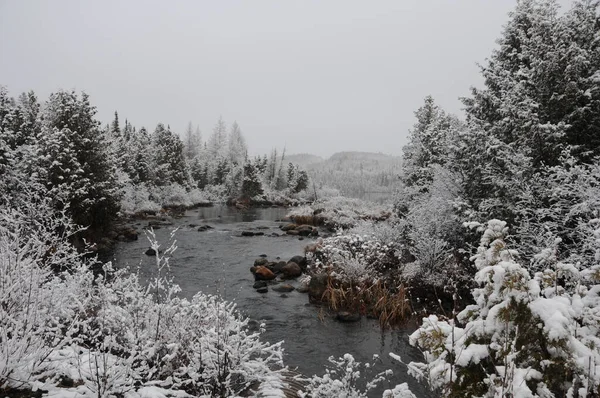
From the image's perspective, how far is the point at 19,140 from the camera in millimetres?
19078

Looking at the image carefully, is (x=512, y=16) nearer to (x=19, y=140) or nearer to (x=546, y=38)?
(x=546, y=38)

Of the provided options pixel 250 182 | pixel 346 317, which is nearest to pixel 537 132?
pixel 346 317

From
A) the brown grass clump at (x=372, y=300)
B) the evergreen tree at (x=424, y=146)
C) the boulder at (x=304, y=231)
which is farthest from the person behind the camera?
the boulder at (x=304, y=231)

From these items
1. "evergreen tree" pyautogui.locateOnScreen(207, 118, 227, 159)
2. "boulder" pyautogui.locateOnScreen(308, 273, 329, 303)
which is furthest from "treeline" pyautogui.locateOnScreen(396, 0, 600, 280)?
"evergreen tree" pyautogui.locateOnScreen(207, 118, 227, 159)

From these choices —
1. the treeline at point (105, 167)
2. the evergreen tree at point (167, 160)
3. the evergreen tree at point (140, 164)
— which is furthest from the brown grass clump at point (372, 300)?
the evergreen tree at point (167, 160)

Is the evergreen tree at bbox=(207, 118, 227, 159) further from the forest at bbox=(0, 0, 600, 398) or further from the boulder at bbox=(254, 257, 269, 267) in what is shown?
the boulder at bbox=(254, 257, 269, 267)

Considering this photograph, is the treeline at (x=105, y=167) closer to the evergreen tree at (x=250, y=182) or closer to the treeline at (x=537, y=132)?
the evergreen tree at (x=250, y=182)

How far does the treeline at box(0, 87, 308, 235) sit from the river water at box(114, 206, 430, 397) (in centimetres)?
379

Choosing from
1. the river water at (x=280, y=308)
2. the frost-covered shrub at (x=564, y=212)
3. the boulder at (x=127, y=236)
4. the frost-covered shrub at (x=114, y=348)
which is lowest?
Answer: the river water at (x=280, y=308)

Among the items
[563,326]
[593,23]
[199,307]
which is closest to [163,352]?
[199,307]

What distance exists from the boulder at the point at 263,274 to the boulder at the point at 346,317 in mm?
4225

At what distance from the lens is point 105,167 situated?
762 inches

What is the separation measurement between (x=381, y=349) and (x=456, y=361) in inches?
245

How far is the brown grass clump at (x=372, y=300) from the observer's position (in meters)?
10.0
